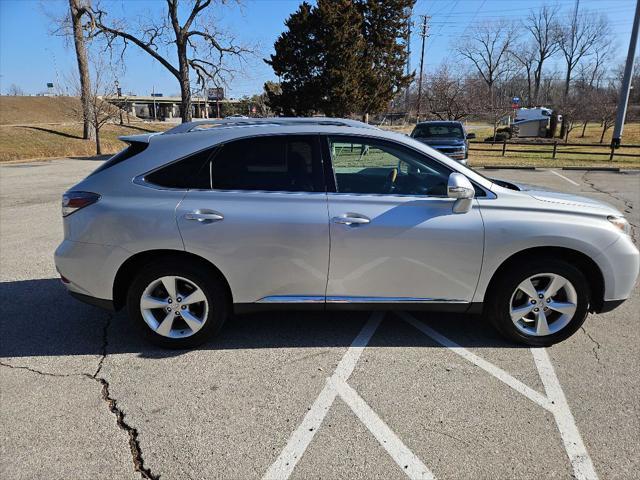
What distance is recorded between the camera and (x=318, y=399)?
2.84m

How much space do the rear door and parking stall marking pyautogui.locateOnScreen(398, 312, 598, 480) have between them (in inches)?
43.5

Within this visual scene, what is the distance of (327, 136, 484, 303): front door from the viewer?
317 centimetres

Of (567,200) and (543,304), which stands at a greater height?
(567,200)

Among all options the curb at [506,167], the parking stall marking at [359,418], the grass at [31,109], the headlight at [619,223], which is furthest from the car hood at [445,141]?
the grass at [31,109]

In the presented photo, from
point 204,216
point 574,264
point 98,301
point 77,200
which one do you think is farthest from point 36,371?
point 574,264

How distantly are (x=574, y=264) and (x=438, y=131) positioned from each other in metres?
12.6

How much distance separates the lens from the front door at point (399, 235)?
10.4ft

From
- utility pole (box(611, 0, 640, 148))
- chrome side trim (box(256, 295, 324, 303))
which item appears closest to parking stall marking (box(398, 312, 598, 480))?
chrome side trim (box(256, 295, 324, 303))

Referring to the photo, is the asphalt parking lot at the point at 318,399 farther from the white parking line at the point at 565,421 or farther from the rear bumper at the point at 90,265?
the rear bumper at the point at 90,265

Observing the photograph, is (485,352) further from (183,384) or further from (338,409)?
(183,384)

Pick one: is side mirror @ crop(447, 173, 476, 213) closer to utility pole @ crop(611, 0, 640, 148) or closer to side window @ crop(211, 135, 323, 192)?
side window @ crop(211, 135, 323, 192)

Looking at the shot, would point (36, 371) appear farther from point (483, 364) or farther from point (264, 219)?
point (483, 364)

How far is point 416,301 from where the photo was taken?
132 inches

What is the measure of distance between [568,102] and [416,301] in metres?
40.9
